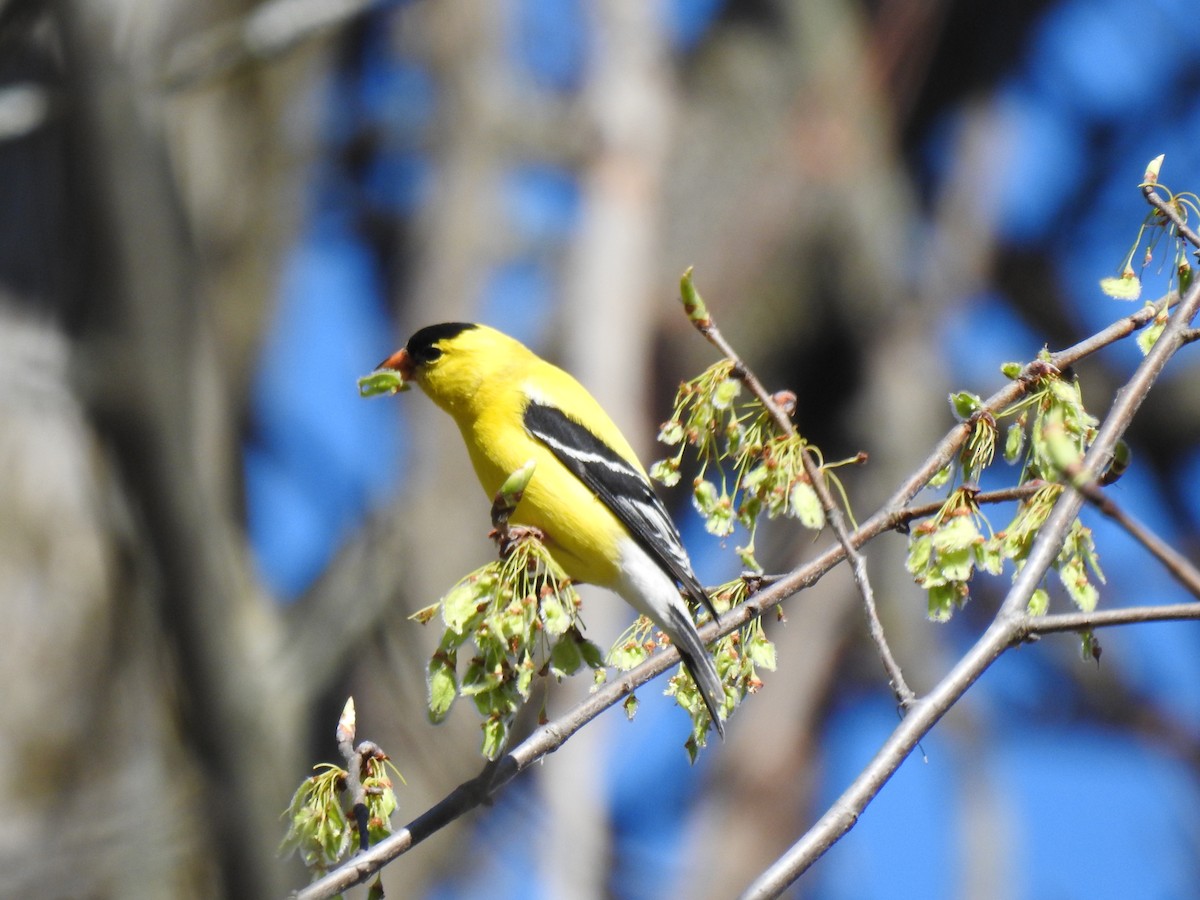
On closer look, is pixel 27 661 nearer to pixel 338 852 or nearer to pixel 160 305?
pixel 160 305

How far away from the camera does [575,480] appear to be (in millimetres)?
3570

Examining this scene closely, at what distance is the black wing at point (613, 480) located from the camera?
3379mm

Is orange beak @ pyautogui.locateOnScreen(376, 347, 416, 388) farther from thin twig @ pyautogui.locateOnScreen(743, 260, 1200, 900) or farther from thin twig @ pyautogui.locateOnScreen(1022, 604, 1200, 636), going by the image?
thin twig @ pyautogui.locateOnScreen(1022, 604, 1200, 636)

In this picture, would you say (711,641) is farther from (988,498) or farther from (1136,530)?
(1136,530)

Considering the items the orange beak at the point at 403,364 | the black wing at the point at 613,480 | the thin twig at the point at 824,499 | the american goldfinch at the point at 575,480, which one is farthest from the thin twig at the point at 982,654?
the orange beak at the point at 403,364

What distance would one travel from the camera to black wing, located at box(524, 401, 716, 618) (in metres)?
3.38

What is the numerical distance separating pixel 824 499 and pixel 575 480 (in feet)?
4.48

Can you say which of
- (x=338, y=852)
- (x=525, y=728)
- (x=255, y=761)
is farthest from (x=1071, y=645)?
(x=338, y=852)

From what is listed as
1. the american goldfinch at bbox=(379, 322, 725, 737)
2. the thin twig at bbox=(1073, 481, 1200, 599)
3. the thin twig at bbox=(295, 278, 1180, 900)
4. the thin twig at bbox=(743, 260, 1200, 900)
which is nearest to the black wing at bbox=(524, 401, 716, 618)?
the american goldfinch at bbox=(379, 322, 725, 737)

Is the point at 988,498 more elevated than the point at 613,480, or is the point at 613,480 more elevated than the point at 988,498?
the point at 613,480

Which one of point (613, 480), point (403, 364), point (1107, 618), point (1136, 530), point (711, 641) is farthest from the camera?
point (403, 364)

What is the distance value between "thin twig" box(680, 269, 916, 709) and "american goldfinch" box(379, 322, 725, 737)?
721 millimetres

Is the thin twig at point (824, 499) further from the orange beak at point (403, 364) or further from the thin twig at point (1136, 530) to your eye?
the orange beak at point (403, 364)

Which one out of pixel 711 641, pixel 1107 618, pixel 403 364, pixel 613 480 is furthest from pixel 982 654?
pixel 403 364
